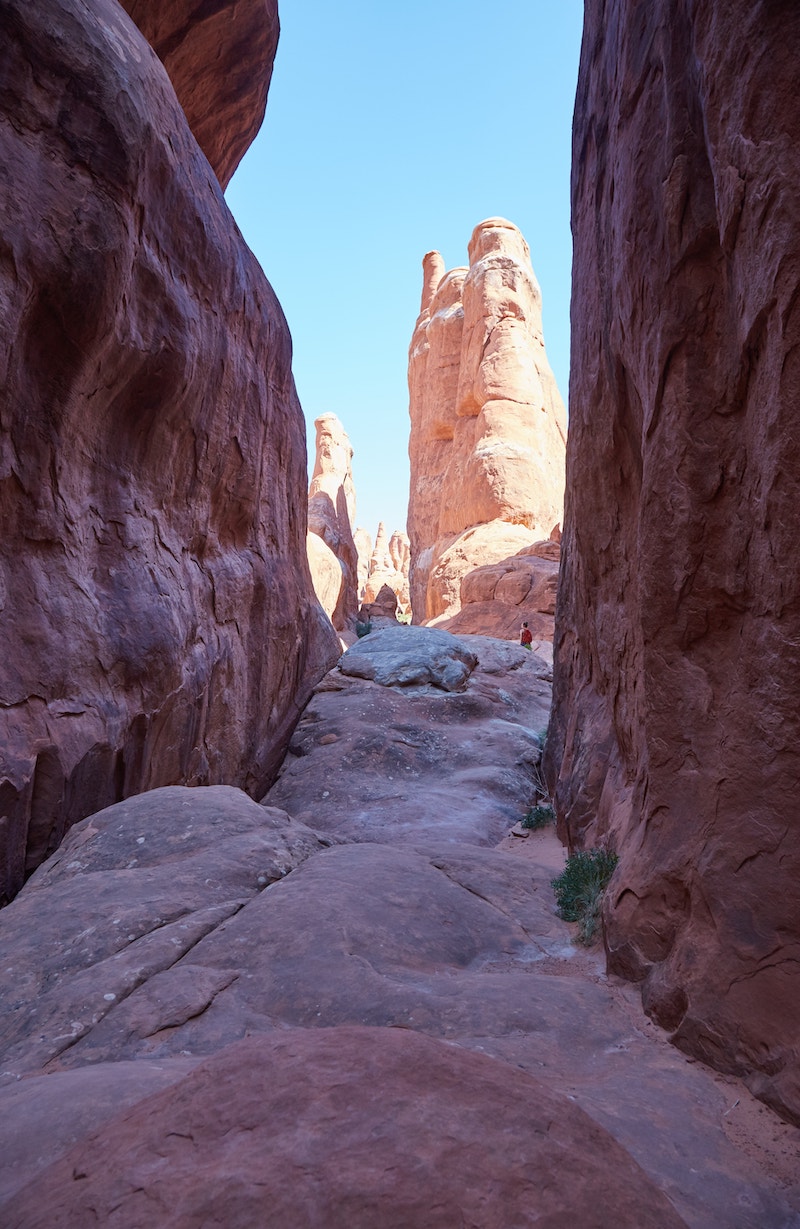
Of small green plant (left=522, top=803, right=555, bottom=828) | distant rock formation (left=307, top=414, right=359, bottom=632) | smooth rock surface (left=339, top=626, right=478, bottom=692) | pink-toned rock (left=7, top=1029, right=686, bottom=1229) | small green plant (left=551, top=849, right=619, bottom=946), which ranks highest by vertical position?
distant rock formation (left=307, top=414, right=359, bottom=632)

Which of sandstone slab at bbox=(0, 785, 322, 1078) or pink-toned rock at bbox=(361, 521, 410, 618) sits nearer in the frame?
sandstone slab at bbox=(0, 785, 322, 1078)

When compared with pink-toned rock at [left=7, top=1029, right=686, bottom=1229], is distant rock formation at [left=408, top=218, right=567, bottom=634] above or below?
above

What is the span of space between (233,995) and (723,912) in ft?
8.56

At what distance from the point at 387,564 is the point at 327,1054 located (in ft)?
258

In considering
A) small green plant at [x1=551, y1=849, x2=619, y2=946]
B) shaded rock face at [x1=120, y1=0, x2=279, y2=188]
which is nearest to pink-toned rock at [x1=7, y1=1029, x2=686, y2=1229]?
small green plant at [x1=551, y1=849, x2=619, y2=946]

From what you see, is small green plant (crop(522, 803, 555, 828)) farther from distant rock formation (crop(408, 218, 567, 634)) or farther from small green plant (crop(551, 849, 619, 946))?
distant rock formation (crop(408, 218, 567, 634))

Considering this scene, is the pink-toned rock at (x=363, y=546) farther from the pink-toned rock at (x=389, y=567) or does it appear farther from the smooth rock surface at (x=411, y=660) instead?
the smooth rock surface at (x=411, y=660)

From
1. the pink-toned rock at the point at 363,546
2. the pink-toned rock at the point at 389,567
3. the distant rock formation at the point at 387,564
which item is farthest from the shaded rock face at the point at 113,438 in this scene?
the pink-toned rock at the point at 363,546

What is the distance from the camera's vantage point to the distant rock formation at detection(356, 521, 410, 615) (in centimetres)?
6050

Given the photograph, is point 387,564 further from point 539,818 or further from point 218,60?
point 539,818

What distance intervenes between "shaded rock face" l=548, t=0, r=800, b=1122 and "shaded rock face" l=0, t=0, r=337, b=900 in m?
4.91

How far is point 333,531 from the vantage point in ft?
121

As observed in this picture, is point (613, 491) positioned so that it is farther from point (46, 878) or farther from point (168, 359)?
point (46, 878)

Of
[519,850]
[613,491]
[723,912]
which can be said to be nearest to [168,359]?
[613,491]
